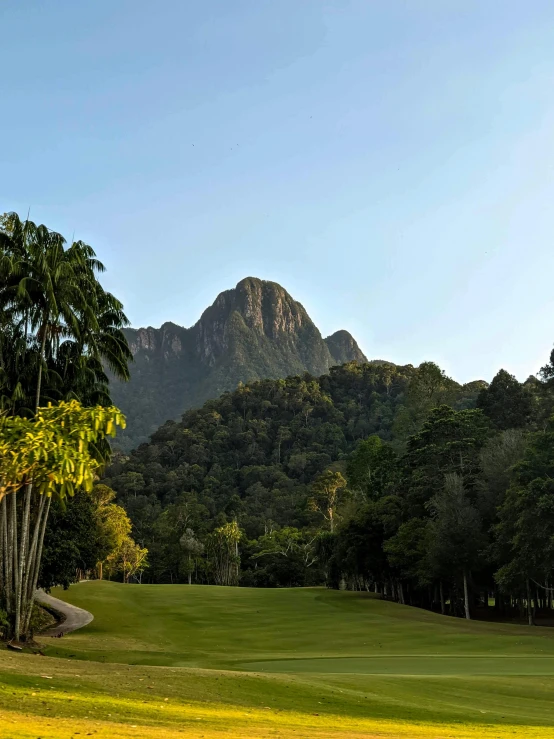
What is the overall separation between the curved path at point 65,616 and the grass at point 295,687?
1907mm

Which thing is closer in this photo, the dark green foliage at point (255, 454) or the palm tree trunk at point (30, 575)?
the palm tree trunk at point (30, 575)

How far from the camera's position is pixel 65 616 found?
46.1 m

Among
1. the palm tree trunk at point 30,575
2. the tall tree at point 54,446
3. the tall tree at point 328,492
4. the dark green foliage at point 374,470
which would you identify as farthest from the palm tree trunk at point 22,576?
the tall tree at point 328,492

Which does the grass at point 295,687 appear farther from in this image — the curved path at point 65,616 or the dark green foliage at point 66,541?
the dark green foliage at point 66,541

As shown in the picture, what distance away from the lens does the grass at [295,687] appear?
32.7 feet

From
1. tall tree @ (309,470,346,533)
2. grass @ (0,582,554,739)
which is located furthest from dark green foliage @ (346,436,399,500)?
grass @ (0,582,554,739)

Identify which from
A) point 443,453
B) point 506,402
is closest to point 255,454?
point 506,402

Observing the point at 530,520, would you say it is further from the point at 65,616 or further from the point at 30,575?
the point at 65,616

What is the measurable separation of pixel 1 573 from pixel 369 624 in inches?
1000

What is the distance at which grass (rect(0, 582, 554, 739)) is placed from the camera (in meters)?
9.96

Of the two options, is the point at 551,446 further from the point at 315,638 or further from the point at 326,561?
the point at 326,561

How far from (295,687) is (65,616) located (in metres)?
35.6

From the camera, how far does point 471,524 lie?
48.4 metres

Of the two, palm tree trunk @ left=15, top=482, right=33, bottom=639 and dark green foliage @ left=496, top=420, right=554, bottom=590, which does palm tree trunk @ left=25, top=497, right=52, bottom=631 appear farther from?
dark green foliage @ left=496, top=420, right=554, bottom=590
